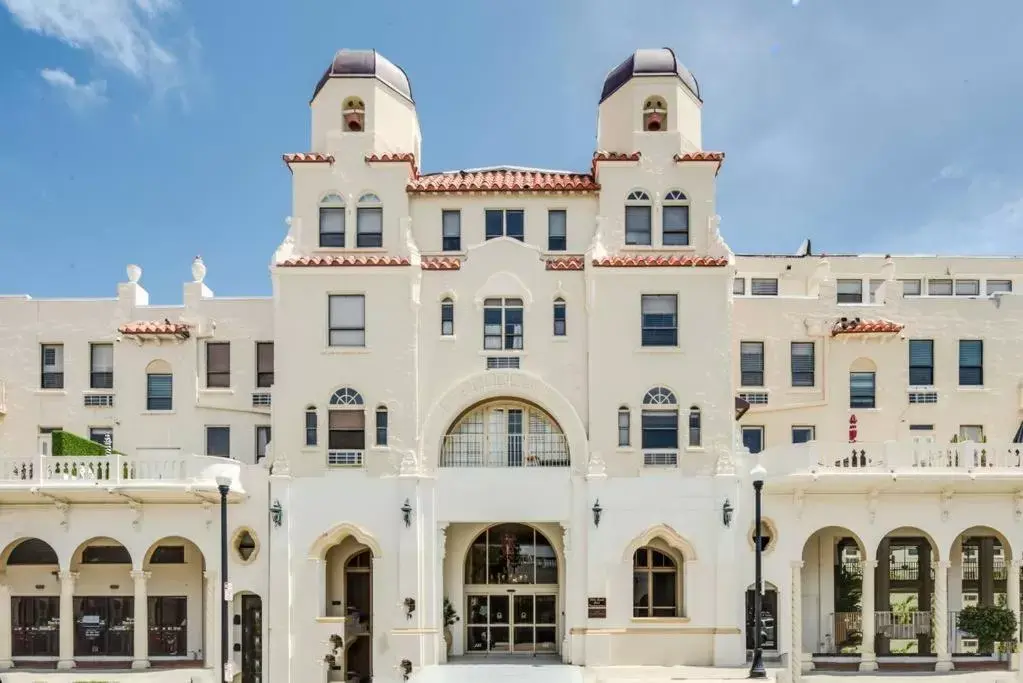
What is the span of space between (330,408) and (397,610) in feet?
21.2

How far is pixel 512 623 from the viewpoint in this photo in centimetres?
2962

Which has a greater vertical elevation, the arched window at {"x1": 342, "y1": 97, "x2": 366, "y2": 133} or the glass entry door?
the arched window at {"x1": 342, "y1": 97, "x2": 366, "y2": 133}

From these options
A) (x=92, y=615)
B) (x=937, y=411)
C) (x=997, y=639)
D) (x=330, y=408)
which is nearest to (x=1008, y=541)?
(x=997, y=639)

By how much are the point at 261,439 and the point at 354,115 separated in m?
11.3

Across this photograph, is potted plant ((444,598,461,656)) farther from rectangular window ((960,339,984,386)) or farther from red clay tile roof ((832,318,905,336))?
rectangular window ((960,339,984,386))

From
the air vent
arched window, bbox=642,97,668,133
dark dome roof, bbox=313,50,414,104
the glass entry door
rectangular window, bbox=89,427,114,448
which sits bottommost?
the glass entry door

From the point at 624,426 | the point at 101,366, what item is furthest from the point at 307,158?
the point at 624,426

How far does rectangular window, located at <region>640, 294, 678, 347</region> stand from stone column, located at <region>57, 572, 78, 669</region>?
63.0 feet

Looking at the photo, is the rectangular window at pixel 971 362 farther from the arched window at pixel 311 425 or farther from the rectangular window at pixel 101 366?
the rectangular window at pixel 101 366

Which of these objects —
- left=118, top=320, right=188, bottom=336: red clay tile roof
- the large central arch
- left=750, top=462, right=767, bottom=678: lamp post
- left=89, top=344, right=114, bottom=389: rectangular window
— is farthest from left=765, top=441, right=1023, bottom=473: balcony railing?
left=89, top=344, right=114, bottom=389: rectangular window

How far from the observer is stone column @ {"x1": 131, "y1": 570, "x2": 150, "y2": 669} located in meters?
28.0

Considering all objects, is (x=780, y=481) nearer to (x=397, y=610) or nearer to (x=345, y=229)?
(x=397, y=610)

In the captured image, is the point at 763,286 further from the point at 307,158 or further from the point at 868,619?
the point at 307,158

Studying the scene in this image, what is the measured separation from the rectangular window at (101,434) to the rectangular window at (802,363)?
2327 cm
